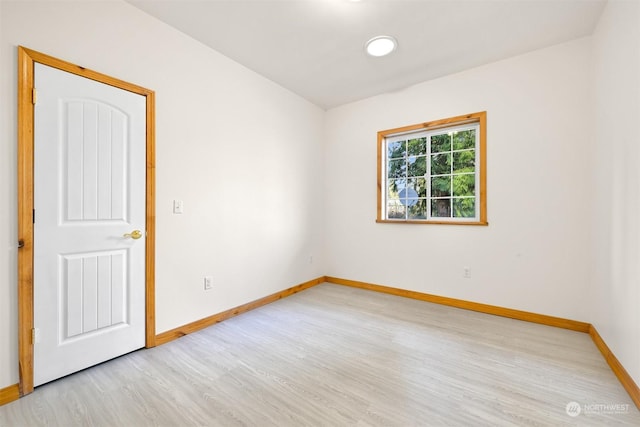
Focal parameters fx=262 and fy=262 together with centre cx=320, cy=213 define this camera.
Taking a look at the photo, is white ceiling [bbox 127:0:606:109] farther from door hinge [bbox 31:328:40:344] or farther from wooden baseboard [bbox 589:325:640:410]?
wooden baseboard [bbox 589:325:640:410]

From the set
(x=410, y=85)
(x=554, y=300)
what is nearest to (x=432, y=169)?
(x=410, y=85)

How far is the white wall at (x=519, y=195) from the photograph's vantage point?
2.47 metres

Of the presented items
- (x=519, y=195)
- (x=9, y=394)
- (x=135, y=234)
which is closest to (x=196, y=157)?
(x=135, y=234)

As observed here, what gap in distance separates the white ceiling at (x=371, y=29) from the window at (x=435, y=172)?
67 cm

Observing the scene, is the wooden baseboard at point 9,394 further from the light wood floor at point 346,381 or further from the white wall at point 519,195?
the white wall at point 519,195

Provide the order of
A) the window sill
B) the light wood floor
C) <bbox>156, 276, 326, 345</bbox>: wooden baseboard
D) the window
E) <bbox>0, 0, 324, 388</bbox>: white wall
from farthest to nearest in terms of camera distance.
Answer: the window < the window sill < <bbox>156, 276, 326, 345</bbox>: wooden baseboard < <bbox>0, 0, 324, 388</bbox>: white wall < the light wood floor

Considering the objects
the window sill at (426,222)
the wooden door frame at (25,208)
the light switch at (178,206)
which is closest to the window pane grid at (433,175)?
the window sill at (426,222)

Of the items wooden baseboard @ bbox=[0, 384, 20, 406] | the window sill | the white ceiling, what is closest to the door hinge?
wooden baseboard @ bbox=[0, 384, 20, 406]

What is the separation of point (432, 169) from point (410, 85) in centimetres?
111

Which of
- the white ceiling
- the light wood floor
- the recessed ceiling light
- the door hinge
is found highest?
the white ceiling

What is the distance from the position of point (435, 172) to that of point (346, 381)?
262 centimetres

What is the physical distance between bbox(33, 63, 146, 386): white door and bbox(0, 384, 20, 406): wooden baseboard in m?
0.09

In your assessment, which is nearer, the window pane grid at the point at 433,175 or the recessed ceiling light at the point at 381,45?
the recessed ceiling light at the point at 381,45

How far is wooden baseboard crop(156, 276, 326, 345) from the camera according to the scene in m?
2.25
